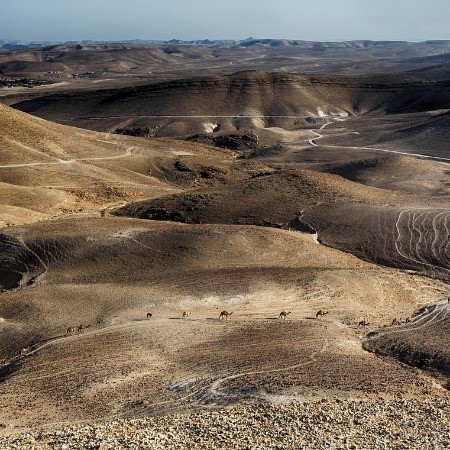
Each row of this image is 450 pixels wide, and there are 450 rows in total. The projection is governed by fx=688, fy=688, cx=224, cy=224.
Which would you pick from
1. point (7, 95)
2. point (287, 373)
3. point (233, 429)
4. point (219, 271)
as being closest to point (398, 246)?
point (219, 271)

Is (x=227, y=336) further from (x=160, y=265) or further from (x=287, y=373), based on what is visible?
(x=160, y=265)

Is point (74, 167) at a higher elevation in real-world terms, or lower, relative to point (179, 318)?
higher

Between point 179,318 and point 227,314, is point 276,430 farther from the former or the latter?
point 179,318

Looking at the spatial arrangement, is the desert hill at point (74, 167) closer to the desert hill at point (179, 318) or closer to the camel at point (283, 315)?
the desert hill at point (179, 318)

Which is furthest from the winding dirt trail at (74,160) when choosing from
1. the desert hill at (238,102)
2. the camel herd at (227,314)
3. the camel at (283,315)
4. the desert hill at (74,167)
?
the camel at (283,315)

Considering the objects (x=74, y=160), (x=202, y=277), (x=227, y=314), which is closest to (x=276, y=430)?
(x=227, y=314)

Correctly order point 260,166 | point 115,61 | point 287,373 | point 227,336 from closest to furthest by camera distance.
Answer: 1. point 287,373
2. point 227,336
3. point 260,166
4. point 115,61

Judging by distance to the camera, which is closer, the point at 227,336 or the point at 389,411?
the point at 389,411

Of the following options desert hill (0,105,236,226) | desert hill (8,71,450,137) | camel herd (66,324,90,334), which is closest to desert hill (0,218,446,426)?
camel herd (66,324,90,334)

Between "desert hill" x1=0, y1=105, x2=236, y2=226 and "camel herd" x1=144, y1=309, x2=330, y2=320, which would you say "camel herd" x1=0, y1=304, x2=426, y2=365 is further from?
"desert hill" x1=0, y1=105, x2=236, y2=226
